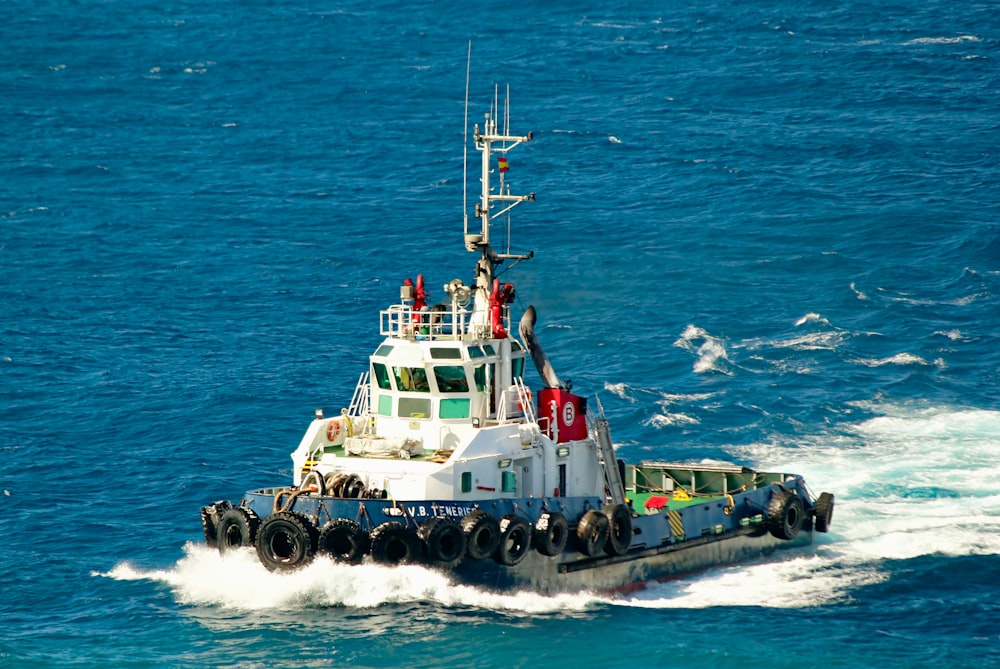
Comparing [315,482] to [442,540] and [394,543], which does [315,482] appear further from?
[442,540]

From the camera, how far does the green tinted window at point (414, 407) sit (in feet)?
102

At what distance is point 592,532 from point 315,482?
530cm

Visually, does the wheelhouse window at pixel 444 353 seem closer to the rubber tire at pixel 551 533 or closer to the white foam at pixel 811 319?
the rubber tire at pixel 551 533

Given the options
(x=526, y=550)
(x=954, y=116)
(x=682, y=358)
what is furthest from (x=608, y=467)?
(x=954, y=116)

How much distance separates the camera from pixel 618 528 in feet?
101

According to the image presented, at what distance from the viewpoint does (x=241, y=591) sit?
95.6 feet

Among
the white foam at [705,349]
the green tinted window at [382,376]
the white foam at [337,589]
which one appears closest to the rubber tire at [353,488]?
the white foam at [337,589]

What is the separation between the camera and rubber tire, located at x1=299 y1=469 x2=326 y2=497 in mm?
29689

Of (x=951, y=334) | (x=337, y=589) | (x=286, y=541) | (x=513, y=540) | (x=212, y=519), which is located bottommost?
(x=337, y=589)

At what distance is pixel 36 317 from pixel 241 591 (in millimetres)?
22830

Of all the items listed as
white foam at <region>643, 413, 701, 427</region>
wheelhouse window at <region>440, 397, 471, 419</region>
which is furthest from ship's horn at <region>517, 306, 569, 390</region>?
white foam at <region>643, 413, 701, 427</region>

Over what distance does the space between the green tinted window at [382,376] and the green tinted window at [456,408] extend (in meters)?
1.26

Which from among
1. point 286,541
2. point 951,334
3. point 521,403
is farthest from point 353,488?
point 951,334

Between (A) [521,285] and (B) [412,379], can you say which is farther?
(A) [521,285]
